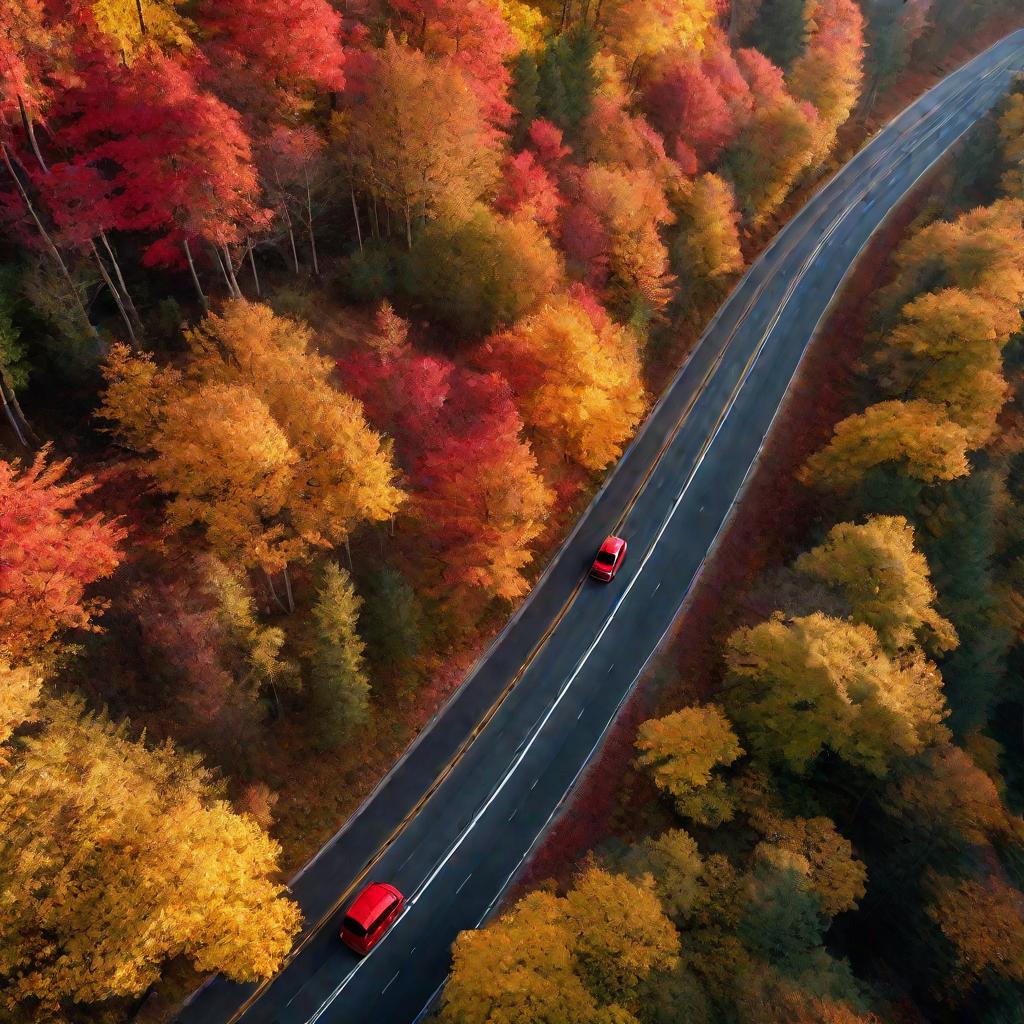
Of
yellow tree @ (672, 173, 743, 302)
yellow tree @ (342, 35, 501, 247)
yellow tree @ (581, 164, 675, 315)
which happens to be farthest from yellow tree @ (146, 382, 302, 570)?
yellow tree @ (672, 173, 743, 302)

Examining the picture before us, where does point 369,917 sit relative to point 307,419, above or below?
below

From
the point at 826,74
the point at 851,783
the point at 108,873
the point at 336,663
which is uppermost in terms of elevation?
the point at 826,74

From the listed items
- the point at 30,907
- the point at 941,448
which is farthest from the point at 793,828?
the point at 30,907

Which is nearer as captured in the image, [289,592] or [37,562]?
[37,562]

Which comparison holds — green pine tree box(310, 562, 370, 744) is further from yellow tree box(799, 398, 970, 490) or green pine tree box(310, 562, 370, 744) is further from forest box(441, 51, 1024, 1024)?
yellow tree box(799, 398, 970, 490)

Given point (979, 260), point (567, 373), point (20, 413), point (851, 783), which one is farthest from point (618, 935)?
point (979, 260)

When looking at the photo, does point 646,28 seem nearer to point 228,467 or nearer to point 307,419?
point 307,419

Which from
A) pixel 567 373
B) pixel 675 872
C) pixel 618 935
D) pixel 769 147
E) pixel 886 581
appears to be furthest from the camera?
pixel 769 147

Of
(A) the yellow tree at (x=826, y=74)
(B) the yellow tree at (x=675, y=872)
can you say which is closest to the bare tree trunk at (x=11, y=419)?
(B) the yellow tree at (x=675, y=872)
